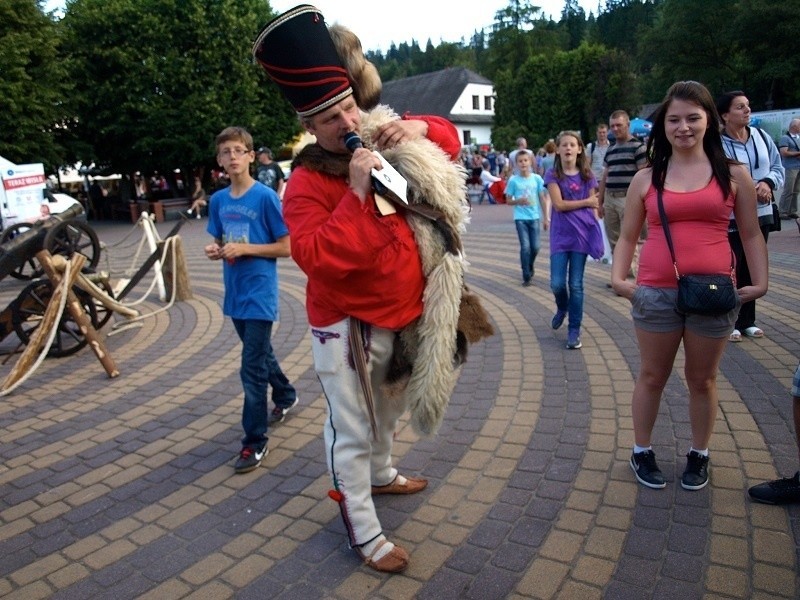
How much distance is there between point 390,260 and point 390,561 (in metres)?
1.29

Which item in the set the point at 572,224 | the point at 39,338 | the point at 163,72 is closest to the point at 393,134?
the point at 572,224

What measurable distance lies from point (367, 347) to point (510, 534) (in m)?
1.16

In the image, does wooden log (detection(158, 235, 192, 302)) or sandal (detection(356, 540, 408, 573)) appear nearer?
sandal (detection(356, 540, 408, 573))

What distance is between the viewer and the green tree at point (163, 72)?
2223cm

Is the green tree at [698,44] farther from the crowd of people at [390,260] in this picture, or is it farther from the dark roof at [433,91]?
the crowd of people at [390,260]

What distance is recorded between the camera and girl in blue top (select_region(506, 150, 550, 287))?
7680mm

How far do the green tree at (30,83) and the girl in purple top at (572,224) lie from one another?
20.2m

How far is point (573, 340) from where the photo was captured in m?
5.29

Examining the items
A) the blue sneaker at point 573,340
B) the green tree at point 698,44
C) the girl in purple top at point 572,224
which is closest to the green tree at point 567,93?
the green tree at point 698,44

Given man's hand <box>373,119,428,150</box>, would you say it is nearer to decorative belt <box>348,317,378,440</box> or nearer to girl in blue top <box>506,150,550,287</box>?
decorative belt <box>348,317,378,440</box>

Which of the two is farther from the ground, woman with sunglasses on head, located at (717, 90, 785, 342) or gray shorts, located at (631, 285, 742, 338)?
woman with sunglasses on head, located at (717, 90, 785, 342)

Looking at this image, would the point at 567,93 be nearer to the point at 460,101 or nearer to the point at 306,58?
A: the point at 460,101

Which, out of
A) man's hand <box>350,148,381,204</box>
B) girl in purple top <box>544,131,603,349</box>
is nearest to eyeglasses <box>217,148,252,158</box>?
man's hand <box>350,148,381,204</box>

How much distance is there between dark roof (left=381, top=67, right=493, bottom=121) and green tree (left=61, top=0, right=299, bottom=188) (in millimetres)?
36155
